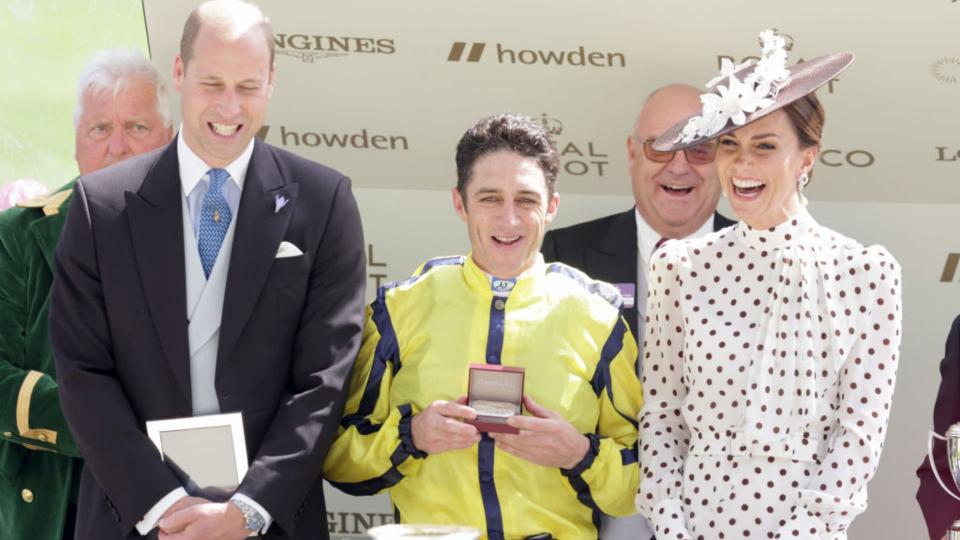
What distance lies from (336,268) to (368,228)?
5.54 feet

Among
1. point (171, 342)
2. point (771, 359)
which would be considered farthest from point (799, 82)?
point (171, 342)

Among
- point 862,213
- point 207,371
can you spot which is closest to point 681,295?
point 207,371

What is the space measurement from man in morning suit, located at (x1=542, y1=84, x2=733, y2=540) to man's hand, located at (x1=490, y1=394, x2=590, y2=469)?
1.21m

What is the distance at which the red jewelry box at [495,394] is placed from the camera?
3.73 m

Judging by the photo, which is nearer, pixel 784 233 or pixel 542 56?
pixel 784 233

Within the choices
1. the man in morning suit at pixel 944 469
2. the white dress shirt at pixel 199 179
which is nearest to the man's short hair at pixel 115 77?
the white dress shirt at pixel 199 179

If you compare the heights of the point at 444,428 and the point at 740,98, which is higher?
the point at 740,98

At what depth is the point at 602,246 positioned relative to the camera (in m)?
5.09

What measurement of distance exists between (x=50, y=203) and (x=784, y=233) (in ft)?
7.40

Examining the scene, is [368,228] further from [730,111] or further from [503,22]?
[730,111]

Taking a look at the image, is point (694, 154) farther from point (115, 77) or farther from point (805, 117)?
point (115, 77)

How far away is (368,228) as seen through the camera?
561cm

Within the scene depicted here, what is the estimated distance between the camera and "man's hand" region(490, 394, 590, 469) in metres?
3.80

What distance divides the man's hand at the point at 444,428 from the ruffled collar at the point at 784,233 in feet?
2.78
